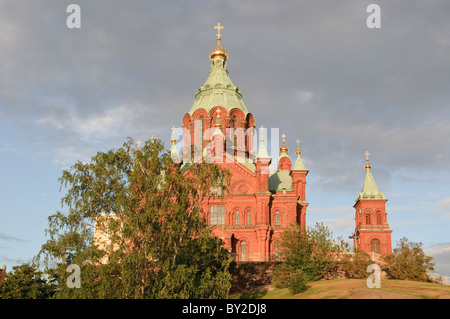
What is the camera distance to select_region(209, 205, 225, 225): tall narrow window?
51188 millimetres

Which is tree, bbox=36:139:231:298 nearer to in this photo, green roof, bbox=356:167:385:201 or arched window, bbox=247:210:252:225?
arched window, bbox=247:210:252:225

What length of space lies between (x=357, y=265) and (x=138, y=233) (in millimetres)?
22678

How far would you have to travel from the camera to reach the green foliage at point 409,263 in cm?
4172

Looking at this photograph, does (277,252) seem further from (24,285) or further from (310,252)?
(24,285)

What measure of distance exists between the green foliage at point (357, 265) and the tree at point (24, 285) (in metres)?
26.0

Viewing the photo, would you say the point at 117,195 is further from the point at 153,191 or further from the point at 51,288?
the point at 51,288

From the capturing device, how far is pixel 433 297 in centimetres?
3109

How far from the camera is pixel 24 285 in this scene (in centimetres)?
4138

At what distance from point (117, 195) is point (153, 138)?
5.15 metres

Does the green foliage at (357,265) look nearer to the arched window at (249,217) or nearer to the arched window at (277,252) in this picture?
the arched window at (277,252)

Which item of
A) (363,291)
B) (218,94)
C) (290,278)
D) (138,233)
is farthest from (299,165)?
(138,233)

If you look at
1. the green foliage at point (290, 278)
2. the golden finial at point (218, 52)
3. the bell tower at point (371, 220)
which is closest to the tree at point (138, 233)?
the green foliage at point (290, 278)

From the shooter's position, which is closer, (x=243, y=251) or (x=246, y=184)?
(x=243, y=251)

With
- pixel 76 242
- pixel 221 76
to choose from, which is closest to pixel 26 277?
pixel 76 242
